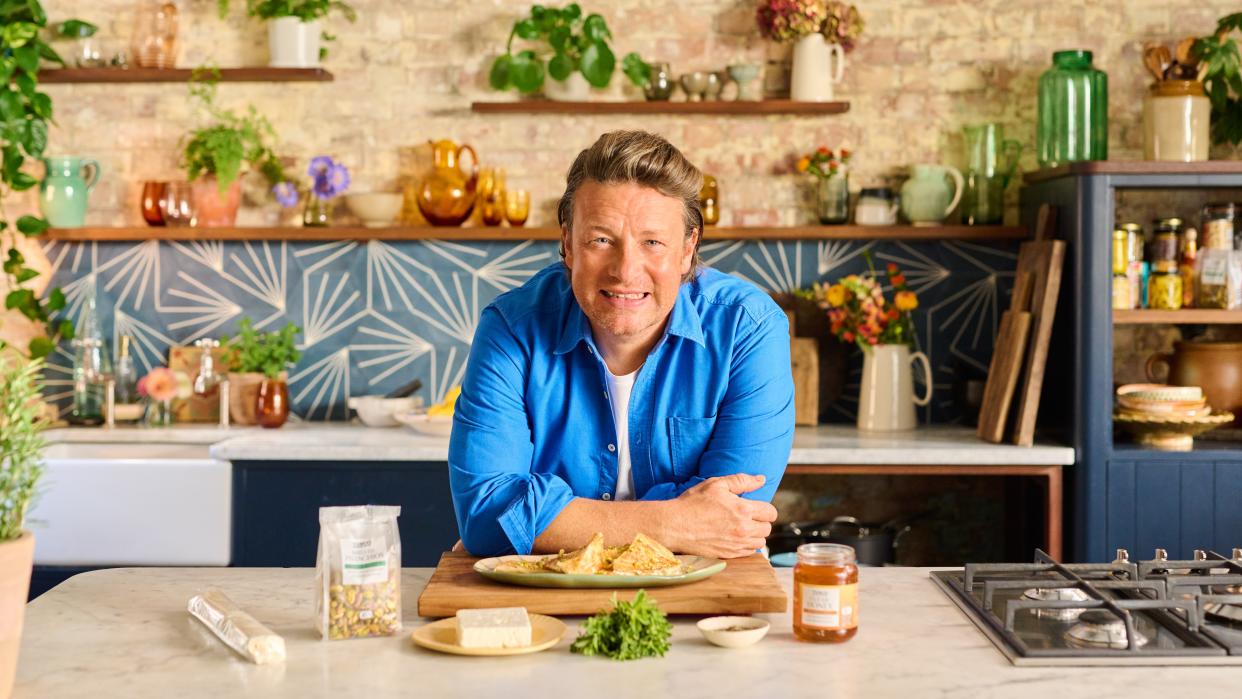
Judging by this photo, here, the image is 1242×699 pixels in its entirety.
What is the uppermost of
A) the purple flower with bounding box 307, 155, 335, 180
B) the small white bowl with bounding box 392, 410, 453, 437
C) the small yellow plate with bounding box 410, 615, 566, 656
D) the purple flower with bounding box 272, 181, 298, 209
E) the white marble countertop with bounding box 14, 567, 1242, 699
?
the purple flower with bounding box 307, 155, 335, 180

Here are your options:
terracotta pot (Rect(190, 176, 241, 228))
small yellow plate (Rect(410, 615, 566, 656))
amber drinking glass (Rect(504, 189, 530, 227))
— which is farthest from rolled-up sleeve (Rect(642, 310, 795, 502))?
terracotta pot (Rect(190, 176, 241, 228))

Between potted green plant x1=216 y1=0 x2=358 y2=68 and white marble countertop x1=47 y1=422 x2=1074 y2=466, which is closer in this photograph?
white marble countertop x1=47 y1=422 x2=1074 y2=466

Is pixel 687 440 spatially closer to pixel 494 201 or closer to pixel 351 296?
pixel 494 201

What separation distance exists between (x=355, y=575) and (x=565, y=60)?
2.84m

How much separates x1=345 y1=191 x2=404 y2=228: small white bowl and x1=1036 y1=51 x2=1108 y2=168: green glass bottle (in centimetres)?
217

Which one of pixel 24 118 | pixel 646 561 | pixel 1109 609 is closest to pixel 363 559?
pixel 646 561

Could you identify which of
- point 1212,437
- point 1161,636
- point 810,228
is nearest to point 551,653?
point 1161,636

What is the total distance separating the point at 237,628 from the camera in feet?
5.53

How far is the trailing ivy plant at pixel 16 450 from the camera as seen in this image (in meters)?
1.44

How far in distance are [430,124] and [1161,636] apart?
325cm

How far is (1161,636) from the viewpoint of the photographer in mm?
1731

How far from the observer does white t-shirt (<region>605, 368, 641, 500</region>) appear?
2.39 meters

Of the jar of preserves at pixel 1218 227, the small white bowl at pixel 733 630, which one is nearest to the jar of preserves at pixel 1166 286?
the jar of preserves at pixel 1218 227

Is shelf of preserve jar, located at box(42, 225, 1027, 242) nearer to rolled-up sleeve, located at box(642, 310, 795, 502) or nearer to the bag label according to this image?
rolled-up sleeve, located at box(642, 310, 795, 502)
